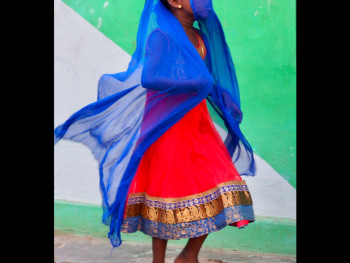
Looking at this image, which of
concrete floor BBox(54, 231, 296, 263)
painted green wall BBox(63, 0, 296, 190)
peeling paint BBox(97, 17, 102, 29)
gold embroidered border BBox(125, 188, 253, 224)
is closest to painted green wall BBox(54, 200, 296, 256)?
concrete floor BBox(54, 231, 296, 263)

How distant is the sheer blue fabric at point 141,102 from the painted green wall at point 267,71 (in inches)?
50.9

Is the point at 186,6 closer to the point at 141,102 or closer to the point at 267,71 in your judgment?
the point at 141,102

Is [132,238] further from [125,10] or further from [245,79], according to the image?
[125,10]

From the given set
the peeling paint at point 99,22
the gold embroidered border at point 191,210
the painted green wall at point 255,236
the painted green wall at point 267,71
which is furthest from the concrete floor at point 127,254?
the peeling paint at point 99,22

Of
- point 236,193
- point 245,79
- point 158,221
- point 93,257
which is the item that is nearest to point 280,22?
point 245,79

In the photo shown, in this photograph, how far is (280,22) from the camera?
4375 millimetres

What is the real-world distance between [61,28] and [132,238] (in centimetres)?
208

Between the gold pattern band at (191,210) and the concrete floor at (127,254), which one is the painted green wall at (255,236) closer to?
the concrete floor at (127,254)

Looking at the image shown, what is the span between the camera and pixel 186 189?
2938 millimetres

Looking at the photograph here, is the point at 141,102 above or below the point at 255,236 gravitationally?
above

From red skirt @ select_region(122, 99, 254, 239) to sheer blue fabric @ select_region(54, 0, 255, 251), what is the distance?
0.10 metres

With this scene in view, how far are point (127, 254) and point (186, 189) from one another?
6.06ft

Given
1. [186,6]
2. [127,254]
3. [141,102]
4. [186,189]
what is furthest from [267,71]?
[127,254]

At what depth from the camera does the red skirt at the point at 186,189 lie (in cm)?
290
